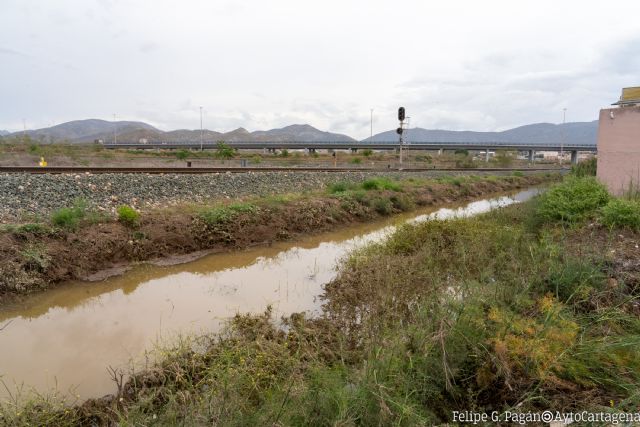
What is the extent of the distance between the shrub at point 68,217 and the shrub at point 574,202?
36.8 feet

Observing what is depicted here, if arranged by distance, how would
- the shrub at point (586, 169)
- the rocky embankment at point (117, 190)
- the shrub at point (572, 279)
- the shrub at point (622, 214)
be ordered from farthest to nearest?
the shrub at point (586, 169) → the rocky embankment at point (117, 190) → the shrub at point (622, 214) → the shrub at point (572, 279)

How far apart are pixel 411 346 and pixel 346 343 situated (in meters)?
1.34

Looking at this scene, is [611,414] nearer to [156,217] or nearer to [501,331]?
[501,331]

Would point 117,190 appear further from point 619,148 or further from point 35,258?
point 619,148

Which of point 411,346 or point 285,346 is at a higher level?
point 411,346

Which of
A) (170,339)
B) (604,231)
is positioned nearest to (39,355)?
(170,339)

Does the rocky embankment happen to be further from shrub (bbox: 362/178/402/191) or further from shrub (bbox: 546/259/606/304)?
shrub (bbox: 546/259/606/304)

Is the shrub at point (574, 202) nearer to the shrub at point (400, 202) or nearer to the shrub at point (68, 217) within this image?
the shrub at point (400, 202)

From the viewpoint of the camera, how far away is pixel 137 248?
8.85 m

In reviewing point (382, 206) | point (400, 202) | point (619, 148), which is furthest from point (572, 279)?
point (400, 202)

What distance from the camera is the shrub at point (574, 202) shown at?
8867 millimetres

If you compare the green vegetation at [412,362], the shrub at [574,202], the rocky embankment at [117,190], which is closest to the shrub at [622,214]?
the shrub at [574,202]

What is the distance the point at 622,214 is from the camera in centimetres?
758

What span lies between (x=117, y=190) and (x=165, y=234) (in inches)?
117
